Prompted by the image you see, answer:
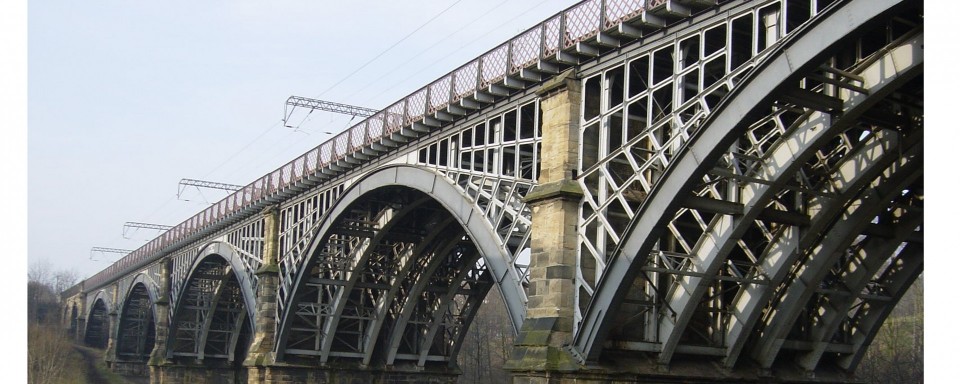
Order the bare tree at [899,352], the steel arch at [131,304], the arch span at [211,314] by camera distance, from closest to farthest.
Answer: the bare tree at [899,352] → the arch span at [211,314] → the steel arch at [131,304]

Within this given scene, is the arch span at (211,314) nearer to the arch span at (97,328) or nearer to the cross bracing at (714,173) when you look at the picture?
the cross bracing at (714,173)

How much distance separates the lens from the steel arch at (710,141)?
14.4m

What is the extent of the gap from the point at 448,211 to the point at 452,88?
4.14 m

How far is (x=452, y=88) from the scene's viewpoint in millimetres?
26750

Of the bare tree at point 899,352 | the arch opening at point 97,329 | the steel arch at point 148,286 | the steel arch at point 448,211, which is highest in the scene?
the steel arch at point 448,211

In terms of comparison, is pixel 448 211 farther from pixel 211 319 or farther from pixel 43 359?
pixel 43 359

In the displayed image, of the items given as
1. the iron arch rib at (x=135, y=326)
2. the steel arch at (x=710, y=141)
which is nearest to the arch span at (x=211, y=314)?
the iron arch rib at (x=135, y=326)

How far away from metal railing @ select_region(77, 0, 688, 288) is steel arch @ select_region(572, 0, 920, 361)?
10.3 ft

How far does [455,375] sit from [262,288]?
329 inches

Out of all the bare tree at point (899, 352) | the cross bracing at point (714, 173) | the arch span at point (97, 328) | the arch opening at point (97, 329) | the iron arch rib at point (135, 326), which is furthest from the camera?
the arch opening at point (97, 329)

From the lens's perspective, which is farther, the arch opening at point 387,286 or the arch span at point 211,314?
the arch span at point 211,314

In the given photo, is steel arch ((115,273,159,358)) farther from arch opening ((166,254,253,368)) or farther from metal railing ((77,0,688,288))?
metal railing ((77,0,688,288))

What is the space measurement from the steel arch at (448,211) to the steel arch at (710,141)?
3317mm

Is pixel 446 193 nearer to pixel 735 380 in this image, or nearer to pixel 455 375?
pixel 735 380
